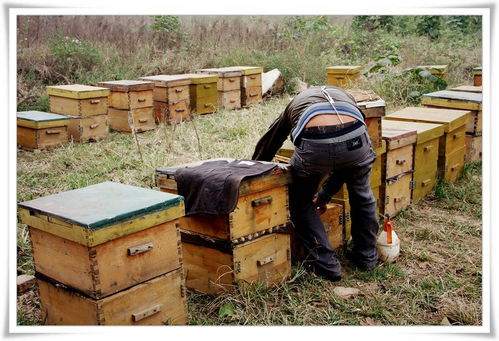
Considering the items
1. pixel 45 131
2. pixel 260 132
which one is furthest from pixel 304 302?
pixel 45 131

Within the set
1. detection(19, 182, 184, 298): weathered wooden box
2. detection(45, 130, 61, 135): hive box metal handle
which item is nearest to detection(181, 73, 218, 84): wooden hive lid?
detection(45, 130, 61, 135): hive box metal handle

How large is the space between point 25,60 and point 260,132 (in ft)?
18.0

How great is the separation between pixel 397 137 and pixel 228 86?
570 cm

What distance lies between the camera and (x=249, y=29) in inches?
588

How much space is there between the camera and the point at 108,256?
9.90 feet

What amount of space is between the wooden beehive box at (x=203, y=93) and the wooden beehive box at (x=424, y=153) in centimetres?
434

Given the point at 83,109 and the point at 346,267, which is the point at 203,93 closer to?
the point at 83,109

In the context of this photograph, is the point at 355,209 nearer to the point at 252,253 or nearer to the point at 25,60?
the point at 252,253

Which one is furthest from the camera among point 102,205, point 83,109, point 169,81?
point 169,81

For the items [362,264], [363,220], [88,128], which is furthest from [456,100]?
[88,128]

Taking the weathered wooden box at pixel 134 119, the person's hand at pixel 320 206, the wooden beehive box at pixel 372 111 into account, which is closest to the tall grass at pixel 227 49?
the weathered wooden box at pixel 134 119

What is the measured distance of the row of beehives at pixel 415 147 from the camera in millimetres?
4933

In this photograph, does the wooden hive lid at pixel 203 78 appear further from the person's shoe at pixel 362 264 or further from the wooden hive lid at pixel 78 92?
the person's shoe at pixel 362 264

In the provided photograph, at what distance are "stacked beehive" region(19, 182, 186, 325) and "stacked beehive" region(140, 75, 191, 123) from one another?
5.92 metres
